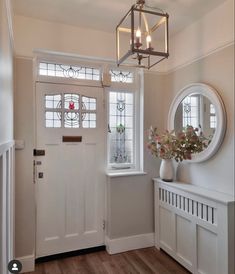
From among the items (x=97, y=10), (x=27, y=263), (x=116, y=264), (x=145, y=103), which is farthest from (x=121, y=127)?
(x=27, y=263)

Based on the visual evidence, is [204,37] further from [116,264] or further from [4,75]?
[116,264]

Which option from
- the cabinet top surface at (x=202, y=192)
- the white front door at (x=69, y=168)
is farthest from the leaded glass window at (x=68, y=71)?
the cabinet top surface at (x=202, y=192)

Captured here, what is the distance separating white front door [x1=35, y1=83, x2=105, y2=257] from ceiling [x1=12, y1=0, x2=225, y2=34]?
0.71m

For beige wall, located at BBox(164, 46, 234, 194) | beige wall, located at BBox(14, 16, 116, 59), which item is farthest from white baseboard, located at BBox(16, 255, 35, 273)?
beige wall, located at BBox(14, 16, 116, 59)

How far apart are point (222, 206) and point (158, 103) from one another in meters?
1.53

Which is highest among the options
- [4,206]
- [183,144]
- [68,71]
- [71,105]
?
[68,71]

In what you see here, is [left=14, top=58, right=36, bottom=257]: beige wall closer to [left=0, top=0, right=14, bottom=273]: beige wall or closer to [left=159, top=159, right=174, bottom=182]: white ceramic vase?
[left=0, top=0, right=14, bottom=273]: beige wall

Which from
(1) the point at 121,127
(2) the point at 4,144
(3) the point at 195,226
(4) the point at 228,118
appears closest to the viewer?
(2) the point at 4,144

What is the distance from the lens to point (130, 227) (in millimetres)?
2875

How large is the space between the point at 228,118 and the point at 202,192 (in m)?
0.73

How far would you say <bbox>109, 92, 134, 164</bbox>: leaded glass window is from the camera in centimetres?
292

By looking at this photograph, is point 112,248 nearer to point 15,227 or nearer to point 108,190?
point 108,190

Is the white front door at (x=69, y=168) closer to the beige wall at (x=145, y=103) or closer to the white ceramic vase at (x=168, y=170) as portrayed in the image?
the beige wall at (x=145, y=103)

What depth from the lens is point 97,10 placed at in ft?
7.53
